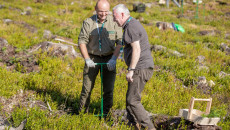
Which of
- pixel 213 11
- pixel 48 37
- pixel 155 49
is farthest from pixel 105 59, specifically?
pixel 213 11

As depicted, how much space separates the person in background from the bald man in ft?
1.82

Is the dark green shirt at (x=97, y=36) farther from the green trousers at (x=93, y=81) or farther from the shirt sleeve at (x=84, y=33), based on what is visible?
the green trousers at (x=93, y=81)

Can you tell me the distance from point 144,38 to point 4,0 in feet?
67.9

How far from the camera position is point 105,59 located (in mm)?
4520

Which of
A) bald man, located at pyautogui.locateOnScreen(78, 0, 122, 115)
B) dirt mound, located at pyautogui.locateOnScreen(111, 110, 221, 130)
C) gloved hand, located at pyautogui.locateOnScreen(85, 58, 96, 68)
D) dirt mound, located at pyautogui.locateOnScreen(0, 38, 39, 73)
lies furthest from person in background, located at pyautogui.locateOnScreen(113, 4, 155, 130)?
dirt mound, located at pyautogui.locateOnScreen(0, 38, 39, 73)

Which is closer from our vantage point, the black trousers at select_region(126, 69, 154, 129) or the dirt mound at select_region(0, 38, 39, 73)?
the black trousers at select_region(126, 69, 154, 129)

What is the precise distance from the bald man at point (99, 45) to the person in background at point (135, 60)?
56cm

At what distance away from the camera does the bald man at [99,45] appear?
420 cm

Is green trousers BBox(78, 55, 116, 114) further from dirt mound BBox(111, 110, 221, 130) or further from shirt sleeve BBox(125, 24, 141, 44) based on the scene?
shirt sleeve BBox(125, 24, 141, 44)

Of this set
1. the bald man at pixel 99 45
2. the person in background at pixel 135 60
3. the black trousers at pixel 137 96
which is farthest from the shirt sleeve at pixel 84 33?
the black trousers at pixel 137 96

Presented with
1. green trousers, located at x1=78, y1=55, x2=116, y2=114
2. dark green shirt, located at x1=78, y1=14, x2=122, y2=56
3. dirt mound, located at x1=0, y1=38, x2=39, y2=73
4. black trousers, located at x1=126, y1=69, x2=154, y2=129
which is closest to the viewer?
black trousers, located at x1=126, y1=69, x2=154, y2=129

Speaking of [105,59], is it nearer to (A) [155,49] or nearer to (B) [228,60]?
(A) [155,49]

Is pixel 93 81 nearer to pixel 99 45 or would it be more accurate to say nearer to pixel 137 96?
pixel 99 45

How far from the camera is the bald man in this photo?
4203mm
